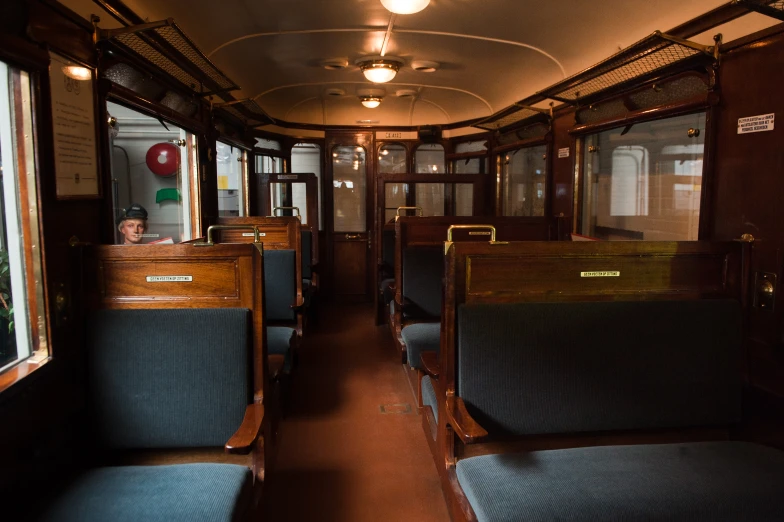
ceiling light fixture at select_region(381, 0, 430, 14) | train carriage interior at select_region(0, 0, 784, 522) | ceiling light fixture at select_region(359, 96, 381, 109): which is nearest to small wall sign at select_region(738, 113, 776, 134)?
train carriage interior at select_region(0, 0, 784, 522)

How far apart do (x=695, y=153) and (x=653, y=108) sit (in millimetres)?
444

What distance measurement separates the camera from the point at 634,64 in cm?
327

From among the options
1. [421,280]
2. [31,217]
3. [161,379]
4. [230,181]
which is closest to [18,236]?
[31,217]

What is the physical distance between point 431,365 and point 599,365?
74 centimetres

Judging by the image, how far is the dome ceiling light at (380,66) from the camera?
4668 millimetres

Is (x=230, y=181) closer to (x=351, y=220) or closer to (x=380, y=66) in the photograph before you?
(x=351, y=220)

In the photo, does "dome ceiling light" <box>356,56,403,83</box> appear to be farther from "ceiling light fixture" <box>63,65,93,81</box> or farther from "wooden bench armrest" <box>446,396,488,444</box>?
"wooden bench armrest" <box>446,396,488,444</box>

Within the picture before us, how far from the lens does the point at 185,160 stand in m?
4.15

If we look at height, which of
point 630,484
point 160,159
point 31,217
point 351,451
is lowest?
point 351,451

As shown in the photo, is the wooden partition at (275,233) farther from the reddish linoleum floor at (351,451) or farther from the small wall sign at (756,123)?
the small wall sign at (756,123)

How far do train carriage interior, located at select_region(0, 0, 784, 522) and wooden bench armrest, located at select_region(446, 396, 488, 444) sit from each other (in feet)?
0.05

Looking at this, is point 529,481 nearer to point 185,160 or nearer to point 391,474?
point 391,474

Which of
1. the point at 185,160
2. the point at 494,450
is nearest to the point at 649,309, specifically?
the point at 494,450

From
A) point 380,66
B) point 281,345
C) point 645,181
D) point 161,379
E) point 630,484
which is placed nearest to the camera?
point 630,484
